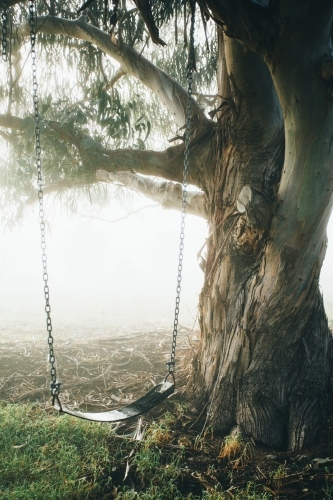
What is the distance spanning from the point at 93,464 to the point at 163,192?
2452 millimetres

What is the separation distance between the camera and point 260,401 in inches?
109

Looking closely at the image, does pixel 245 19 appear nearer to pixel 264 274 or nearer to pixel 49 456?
pixel 264 274

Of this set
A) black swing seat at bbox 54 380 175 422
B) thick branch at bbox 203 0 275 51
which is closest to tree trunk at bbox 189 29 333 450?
black swing seat at bbox 54 380 175 422

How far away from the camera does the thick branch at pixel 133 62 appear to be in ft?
11.5

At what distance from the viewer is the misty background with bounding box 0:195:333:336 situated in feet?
33.0

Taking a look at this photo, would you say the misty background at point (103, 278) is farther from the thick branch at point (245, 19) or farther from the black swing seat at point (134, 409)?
the thick branch at point (245, 19)

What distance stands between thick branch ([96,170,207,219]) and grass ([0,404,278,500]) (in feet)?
5.94

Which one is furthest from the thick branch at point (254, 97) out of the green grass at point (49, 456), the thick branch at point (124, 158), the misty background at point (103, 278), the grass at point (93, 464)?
the misty background at point (103, 278)

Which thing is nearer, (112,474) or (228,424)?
(112,474)

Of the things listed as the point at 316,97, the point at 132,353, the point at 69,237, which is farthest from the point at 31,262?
the point at 316,97

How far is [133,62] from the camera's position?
11.9ft

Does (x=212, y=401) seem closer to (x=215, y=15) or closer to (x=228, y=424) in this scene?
(x=228, y=424)

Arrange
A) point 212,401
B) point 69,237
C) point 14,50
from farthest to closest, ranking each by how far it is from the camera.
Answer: point 69,237, point 14,50, point 212,401

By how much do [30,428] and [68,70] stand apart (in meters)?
4.00
